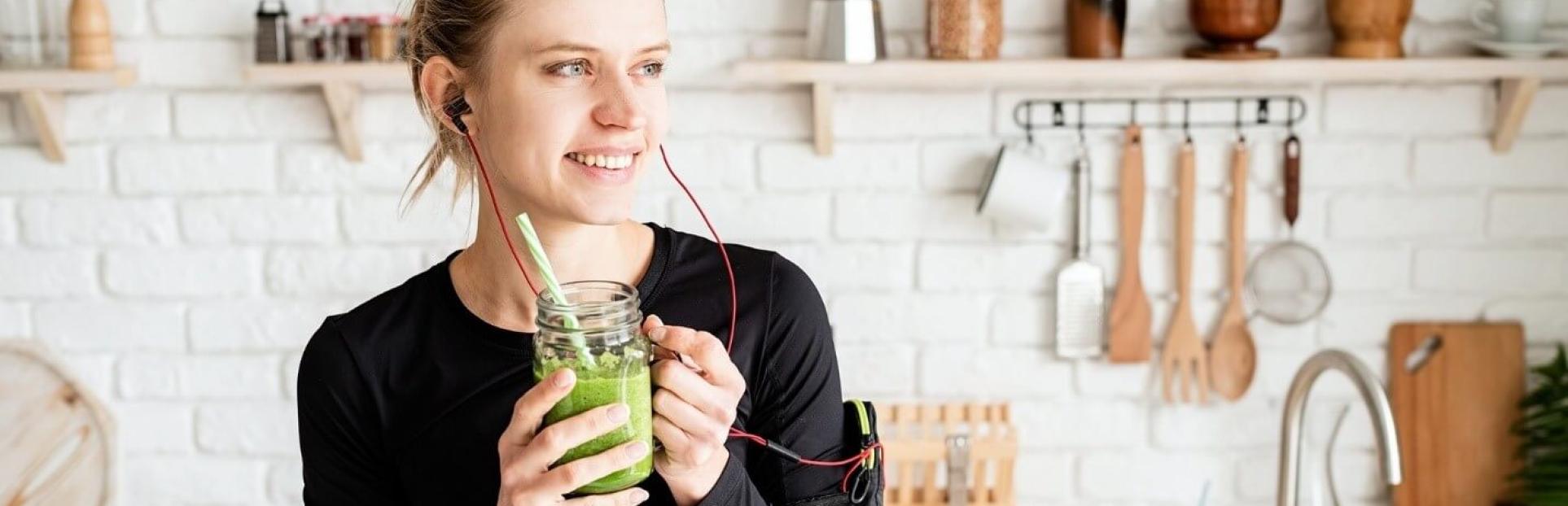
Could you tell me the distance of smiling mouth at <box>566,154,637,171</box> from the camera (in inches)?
44.8

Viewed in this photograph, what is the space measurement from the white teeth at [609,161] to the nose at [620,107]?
3cm

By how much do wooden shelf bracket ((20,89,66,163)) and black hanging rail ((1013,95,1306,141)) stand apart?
1428 millimetres

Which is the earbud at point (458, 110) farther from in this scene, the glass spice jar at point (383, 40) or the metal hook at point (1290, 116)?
the metal hook at point (1290, 116)

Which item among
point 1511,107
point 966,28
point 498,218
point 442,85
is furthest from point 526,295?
point 1511,107

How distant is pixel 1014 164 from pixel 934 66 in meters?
0.21

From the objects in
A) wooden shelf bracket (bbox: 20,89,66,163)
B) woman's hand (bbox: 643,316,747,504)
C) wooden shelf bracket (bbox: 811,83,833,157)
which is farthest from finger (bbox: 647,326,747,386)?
wooden shelf bracket (bbox: 20,89,66,163)

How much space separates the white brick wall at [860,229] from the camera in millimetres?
2176

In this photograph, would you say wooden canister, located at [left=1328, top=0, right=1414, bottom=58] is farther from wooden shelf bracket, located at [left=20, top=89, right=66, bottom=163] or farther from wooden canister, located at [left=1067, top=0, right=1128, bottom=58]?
wooden shelf bracket, located at [left=20, top=89, right=66, bottom=163]

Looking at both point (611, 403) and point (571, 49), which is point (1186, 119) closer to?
point (571, 49)

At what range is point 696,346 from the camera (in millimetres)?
1039

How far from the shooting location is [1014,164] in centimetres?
214

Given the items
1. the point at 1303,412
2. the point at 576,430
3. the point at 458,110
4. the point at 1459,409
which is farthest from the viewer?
the point at 1459,409

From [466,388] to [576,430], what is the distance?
1.00ft

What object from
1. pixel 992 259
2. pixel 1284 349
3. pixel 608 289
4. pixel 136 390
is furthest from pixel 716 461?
pixel 136 390
